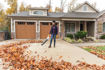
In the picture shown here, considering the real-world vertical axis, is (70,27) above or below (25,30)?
above

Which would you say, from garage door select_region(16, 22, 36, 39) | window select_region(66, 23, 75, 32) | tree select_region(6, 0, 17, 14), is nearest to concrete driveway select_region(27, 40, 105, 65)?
garage door select_region(16, 22, 36, 39)

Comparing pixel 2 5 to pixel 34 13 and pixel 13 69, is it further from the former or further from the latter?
pixel 13 69

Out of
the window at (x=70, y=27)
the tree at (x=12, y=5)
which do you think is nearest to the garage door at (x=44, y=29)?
the window at (x=70, y=27)

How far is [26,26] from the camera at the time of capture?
35.8ft

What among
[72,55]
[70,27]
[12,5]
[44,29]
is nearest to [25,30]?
[44,29]

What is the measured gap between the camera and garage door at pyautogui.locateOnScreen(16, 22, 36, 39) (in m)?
10.8

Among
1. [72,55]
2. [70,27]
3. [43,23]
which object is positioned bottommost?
[72,55]

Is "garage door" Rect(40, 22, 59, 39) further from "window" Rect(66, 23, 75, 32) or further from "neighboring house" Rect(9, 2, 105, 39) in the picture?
"window" Rect(66, 23, 75, 32)

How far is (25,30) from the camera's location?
35.8 feet

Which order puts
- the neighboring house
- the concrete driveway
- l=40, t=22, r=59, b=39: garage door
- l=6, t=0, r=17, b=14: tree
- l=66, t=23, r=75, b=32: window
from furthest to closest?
l=6, t=0, r=17, b=14: tree
l=66, t=23, r=75, b=32: window
l=40, t=22, r=59, b=39: garage door
the neighboring house
the concrete driveway

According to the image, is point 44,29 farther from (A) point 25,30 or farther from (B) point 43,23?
(A) point 25,30

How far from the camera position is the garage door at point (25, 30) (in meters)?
10.8

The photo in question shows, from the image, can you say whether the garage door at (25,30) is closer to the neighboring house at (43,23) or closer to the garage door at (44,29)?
the neighboring house at (43,23)

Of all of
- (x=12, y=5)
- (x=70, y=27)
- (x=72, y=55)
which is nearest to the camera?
(x=72, y=55)
